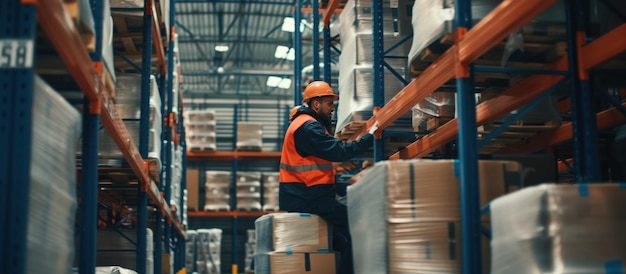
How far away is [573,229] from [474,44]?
1.69 metres

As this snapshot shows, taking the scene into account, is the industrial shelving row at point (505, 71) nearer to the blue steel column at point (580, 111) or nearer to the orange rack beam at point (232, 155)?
the blue steel column at point (580, 111)

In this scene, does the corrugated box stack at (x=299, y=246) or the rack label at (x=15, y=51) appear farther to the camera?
the corrugated box stack at (x=299, y=246)

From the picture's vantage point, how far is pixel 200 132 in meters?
20.7

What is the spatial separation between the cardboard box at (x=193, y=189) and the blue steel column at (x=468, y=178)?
627 inches

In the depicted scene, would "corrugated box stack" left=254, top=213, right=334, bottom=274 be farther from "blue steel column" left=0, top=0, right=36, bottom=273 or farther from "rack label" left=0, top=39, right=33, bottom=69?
"rack label" left=0, top=39, right=33, bottom=69

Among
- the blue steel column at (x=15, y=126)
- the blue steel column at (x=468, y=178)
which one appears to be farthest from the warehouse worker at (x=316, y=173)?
the blue steel column at (x=15, y=126)

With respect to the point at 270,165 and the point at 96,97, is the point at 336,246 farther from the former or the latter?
the point at 270,165

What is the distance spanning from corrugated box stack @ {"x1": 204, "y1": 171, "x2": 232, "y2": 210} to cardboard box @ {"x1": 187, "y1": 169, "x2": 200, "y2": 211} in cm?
37

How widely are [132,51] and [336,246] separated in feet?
12.6

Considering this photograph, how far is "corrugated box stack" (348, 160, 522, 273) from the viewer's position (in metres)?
5.14

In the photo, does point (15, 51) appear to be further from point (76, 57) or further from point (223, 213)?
point (223, 213)

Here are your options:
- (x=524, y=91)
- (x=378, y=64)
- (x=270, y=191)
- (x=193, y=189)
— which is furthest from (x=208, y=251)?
(x=524, y=91)

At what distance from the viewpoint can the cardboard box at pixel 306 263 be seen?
268 inches

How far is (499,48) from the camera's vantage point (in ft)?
18.9
